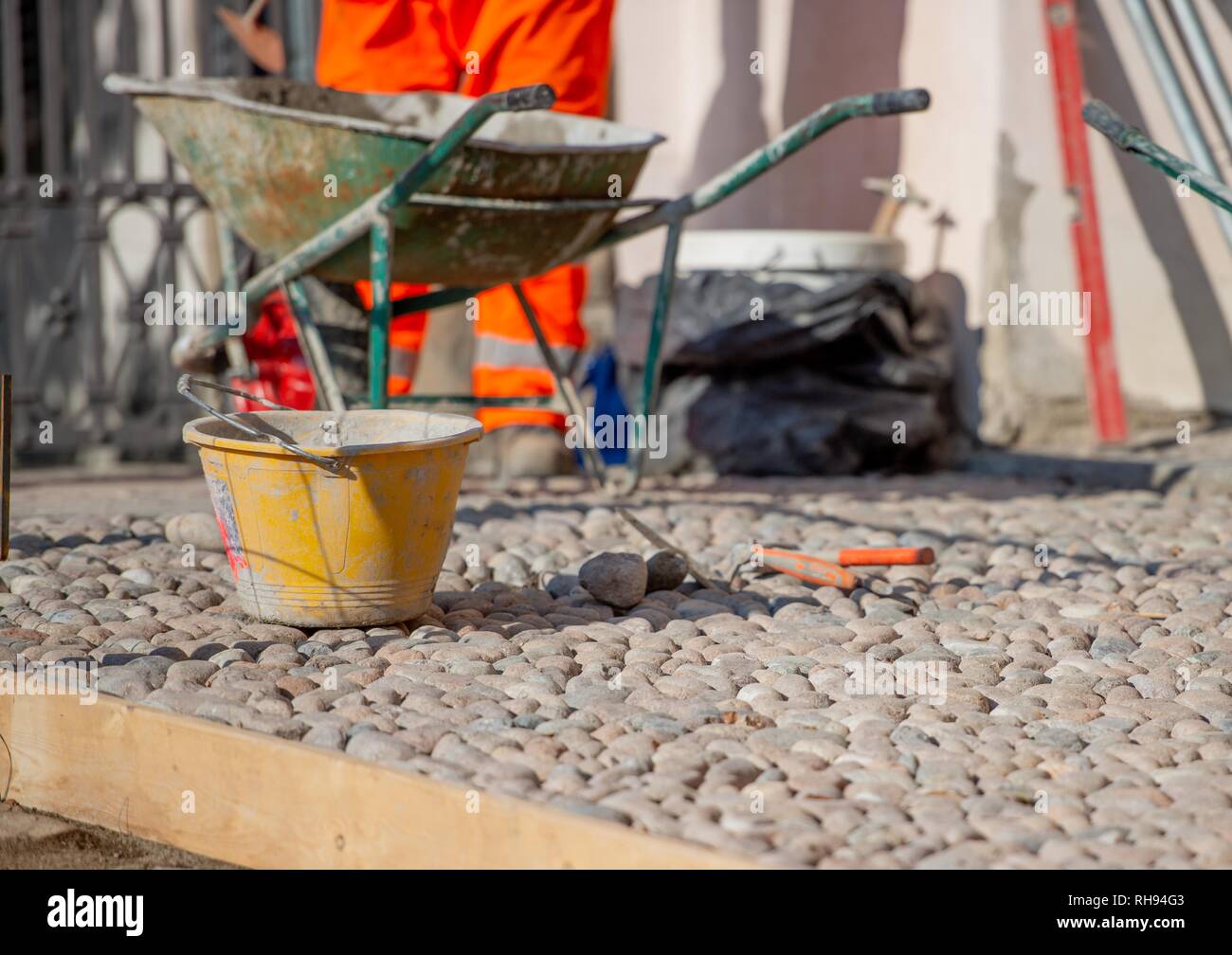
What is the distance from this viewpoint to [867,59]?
5289mm

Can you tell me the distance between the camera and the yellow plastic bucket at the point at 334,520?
7.89 feet

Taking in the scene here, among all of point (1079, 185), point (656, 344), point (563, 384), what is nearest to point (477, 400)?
point (563, 384)

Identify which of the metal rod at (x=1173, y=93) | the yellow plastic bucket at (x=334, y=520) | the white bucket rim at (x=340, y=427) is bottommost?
the yellow plastic bucket at (x=334, y=520)

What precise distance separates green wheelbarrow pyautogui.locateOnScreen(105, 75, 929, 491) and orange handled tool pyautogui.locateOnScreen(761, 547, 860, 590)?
2.90ft

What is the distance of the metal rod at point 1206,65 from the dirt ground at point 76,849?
3.80 m

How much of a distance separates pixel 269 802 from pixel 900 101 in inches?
71.3

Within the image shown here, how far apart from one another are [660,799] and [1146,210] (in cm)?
362

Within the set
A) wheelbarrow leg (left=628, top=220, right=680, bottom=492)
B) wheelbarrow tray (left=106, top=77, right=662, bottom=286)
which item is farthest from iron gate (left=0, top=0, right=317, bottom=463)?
wheelbarrow leg (left=628, top=220, right=680, bottom=492)

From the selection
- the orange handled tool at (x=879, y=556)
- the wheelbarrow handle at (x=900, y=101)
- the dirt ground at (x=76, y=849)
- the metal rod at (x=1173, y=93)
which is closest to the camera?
the dirt ground at (x=76, y=849)

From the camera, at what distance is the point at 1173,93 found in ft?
14.7

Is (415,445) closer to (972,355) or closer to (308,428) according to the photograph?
(308,428)
